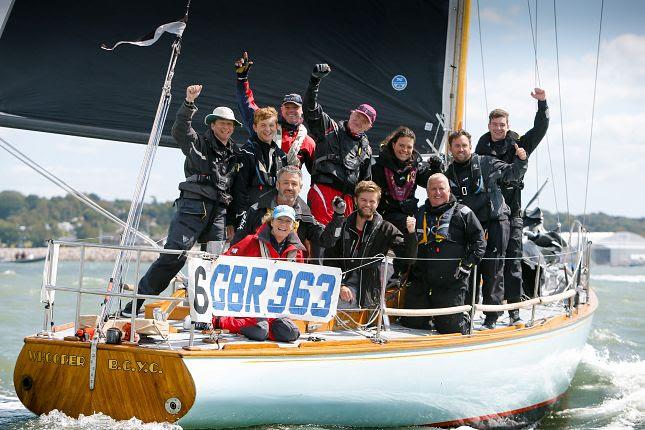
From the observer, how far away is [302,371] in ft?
16.7

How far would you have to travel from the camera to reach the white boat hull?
488 cm

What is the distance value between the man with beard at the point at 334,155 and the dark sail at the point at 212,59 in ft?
4.96

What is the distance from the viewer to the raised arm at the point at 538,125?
7.00 m

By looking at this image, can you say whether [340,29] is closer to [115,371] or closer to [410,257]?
[410,257]

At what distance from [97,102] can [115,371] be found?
3.22 metres

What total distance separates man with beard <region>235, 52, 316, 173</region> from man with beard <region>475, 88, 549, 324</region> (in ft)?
5.11

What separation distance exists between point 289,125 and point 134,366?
8.25 ft

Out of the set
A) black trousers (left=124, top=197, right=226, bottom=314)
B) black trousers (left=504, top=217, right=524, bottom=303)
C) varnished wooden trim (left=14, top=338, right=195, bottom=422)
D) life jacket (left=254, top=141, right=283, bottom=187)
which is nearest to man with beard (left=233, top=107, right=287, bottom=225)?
life jacket (left=254, top=141, right=283, bottom=187)

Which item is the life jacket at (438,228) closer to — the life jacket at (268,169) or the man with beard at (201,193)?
the life jacket at (268,169)

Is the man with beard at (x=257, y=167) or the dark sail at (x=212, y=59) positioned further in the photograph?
the dark sail at (x=212, y=59)

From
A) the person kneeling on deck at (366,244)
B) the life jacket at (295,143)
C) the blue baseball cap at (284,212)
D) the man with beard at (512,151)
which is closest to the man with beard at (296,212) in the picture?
the person kneeling on deck at (366,244)

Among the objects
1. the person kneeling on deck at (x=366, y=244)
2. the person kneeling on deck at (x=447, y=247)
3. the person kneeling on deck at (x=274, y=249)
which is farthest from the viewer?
the person kneeling on deck at (x=447, y=247)

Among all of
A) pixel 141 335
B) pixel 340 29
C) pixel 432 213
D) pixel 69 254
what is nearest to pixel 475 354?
pixel 432 213

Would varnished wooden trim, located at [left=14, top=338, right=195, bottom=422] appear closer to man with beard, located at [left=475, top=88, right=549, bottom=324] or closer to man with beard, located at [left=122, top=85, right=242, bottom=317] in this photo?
man with beard, located at [left=122, top=85, right=242, bottom=317]
